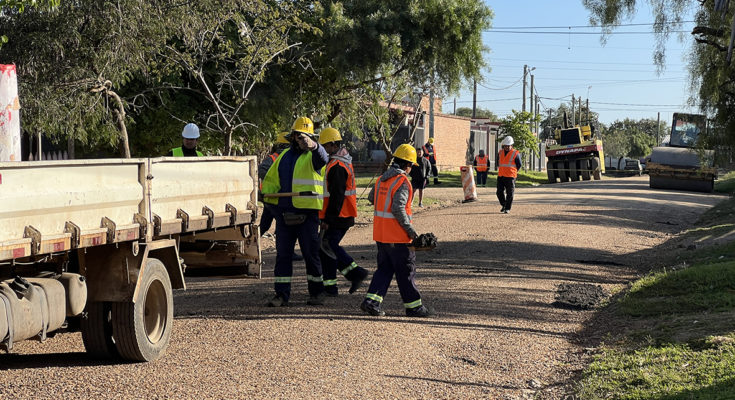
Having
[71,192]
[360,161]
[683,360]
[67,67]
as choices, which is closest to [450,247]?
[67,67]

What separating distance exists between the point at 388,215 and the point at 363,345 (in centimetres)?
161

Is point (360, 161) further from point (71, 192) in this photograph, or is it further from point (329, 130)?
point (71, 192)

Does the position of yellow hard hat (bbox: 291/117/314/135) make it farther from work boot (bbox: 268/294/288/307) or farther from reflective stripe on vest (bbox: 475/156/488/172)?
reflective stripe on vest (bbox: 475/156/488/172)

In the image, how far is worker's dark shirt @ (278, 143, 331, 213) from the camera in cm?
922

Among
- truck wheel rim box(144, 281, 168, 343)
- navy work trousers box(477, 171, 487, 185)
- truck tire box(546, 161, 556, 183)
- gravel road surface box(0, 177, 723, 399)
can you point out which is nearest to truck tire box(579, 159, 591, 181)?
truck tire box(546, 161, 556, 183)

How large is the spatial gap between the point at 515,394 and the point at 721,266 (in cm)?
596

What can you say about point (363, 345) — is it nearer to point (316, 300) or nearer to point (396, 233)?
point (396, 233)

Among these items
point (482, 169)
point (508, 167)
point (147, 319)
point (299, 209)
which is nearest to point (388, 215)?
point (299, 209)

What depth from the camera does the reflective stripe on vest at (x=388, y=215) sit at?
8.57 m

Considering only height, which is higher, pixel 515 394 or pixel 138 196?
pixel 138 196

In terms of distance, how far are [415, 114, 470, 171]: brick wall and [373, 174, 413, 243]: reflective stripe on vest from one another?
146ft

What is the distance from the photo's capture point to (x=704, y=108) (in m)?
17.8

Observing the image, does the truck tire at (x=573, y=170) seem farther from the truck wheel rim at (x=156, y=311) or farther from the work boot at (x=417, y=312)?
the truck wheel rim at (x=156, y=311)

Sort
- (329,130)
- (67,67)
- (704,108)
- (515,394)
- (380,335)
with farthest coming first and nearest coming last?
(704,108)
(67,67)
(329,130)
(380,335)
(515,394)
